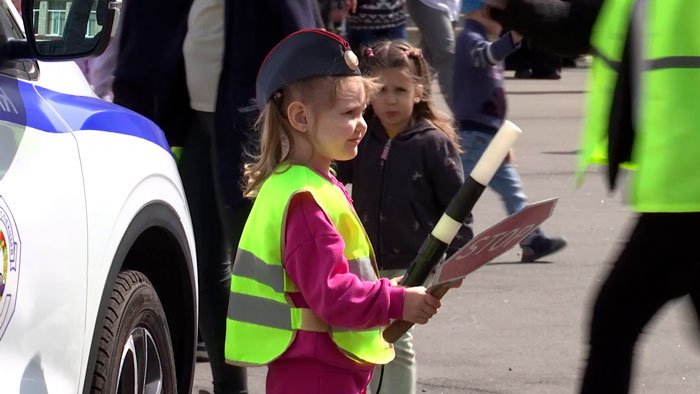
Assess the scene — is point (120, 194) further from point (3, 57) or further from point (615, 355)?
point (615, 355)

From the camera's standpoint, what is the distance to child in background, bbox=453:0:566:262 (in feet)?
24.8

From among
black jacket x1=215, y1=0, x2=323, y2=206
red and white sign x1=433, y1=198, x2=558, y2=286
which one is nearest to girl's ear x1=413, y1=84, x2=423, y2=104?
black jacket x1=215, y1=0, x2=323, y2=206

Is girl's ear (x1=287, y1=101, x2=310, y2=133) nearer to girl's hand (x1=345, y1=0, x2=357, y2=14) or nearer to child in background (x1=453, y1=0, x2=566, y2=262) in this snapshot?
child in background (x1=453, y1=0, x2=566, y2=262)

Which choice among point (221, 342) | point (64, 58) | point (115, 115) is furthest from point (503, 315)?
point (64, 58)

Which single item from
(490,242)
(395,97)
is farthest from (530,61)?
(490,242)

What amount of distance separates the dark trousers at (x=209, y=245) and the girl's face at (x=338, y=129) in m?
1.47

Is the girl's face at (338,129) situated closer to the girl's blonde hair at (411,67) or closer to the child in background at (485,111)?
the girl's blonde hair at (411,67)

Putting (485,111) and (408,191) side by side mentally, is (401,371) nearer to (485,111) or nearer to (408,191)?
(408,191)

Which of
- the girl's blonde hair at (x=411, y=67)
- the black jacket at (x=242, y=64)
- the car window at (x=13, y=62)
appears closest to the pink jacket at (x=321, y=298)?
the car window at (x=13, y=62)

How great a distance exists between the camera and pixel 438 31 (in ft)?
26.8

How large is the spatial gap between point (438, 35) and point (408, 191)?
393cm

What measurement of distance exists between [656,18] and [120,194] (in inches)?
56.3

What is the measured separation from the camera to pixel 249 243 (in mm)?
3189

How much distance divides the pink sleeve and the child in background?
4.55 meters
